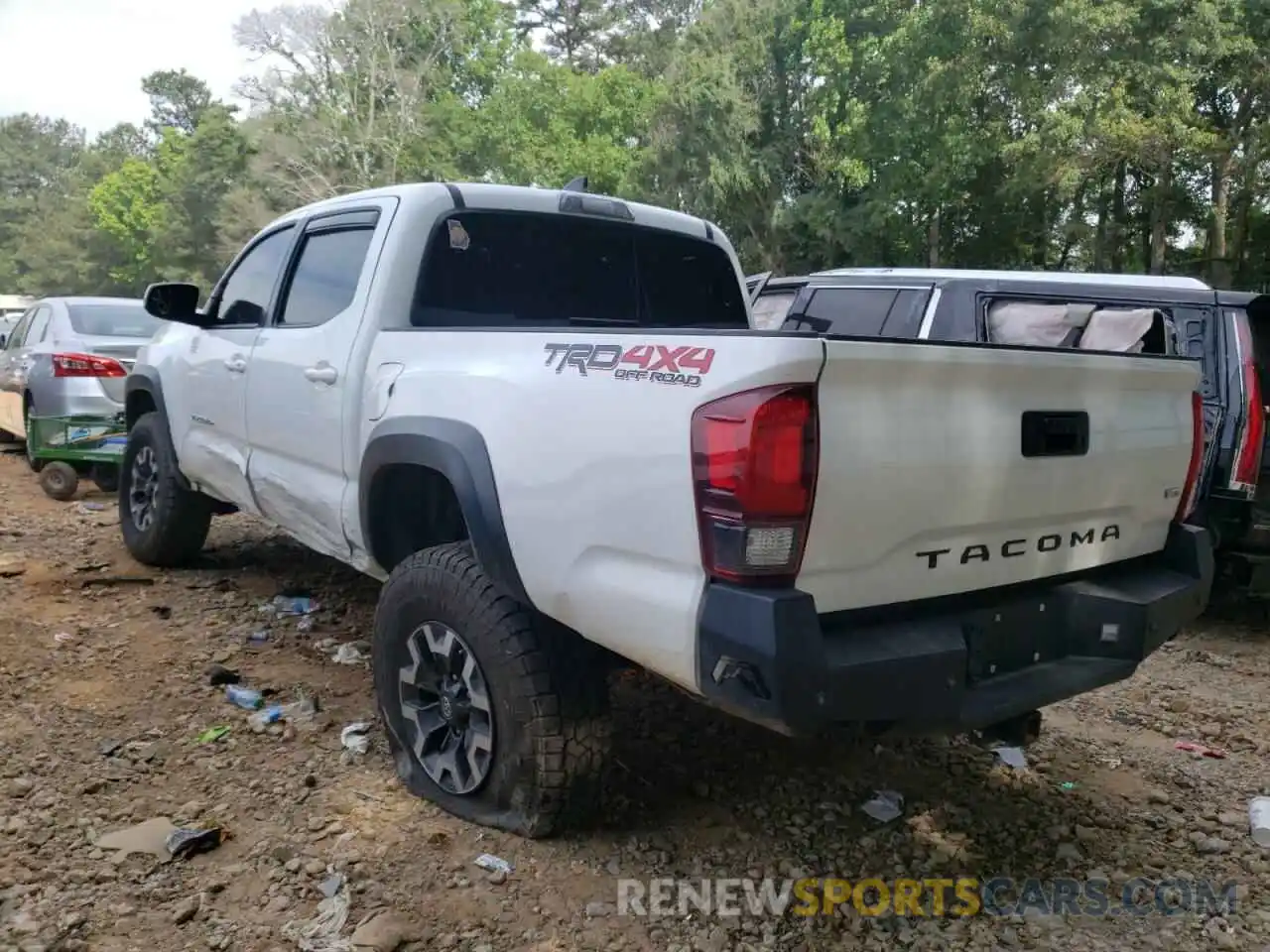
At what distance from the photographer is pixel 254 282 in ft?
15.2

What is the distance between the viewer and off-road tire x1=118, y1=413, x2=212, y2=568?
5.22 meters

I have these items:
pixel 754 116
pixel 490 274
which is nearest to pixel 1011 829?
pixel 490 274

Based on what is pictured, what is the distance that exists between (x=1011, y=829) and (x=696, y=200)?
24.4m

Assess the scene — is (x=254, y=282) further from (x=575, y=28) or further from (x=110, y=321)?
(x=575, y=28)

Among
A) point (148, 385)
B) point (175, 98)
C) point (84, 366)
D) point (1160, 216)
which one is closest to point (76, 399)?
point (84, 366)

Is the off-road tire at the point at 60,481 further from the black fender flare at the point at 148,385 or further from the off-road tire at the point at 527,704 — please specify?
the off-road tire at the point at 527,704

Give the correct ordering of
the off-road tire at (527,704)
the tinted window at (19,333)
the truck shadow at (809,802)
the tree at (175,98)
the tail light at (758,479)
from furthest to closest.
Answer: the tree at (175,98) → the tinted window at (19,333) → the truck shadow at (809,802) → the off-road tire at (527,704) → the tail light at (758,479)

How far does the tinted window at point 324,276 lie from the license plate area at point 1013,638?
7.90ft

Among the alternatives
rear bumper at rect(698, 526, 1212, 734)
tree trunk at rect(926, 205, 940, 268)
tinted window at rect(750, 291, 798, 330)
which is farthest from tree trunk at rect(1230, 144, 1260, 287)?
rear bumper at rect(698, 526, 1212, 734)

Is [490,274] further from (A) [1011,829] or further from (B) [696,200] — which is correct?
(B) [696,200]

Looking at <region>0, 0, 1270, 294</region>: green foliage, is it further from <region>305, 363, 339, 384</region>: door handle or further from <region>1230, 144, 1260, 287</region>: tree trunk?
<region>305, 363, 339, 384</region>: door handle

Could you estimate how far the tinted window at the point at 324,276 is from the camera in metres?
3.74

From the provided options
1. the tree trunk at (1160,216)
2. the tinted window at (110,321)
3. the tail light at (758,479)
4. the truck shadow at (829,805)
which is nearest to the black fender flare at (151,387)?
the truck shadow at (829,805)

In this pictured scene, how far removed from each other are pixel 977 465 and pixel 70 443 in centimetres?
738
